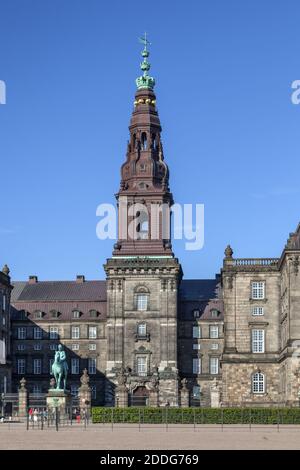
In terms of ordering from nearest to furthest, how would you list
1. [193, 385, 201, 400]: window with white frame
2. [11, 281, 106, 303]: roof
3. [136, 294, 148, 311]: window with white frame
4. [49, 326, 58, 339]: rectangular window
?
[136, 294, 148, 311]: window with white frame < [193, 385, 201, 400]: window with white frame < [49, 326, 58, 339]: rectangular window < [11, 281, 106, 303]: roof

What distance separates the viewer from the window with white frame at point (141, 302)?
12731 centimetres

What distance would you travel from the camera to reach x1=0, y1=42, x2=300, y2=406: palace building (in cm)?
10988

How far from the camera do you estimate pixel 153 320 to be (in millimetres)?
127188

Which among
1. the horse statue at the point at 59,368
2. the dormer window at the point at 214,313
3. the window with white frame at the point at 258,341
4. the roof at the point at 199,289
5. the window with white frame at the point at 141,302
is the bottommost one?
the horse statue at the point at 59,368

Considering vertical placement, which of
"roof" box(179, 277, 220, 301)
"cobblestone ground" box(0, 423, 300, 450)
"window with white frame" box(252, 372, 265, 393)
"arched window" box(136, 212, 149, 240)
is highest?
"arched window" box(136, 212, 149, 240)

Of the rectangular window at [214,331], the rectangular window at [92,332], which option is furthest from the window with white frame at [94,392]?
the rectangular window at [214,331]

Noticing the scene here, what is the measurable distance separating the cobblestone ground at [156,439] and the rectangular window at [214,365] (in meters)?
62.3

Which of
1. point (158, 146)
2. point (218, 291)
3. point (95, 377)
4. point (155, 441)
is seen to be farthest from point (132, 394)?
point (155, 441)

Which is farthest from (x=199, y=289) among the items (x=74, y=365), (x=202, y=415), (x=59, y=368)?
(x=202, y=415)

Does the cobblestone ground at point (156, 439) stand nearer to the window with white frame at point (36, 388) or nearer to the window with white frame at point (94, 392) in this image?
the window with white frame at point (94, 392)

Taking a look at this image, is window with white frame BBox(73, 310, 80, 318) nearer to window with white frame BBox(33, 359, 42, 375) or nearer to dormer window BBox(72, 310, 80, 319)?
dormer window BBox(72, 310, 80, 319)

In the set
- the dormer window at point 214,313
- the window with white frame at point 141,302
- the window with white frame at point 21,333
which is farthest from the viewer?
the window with white frame at point 21,333

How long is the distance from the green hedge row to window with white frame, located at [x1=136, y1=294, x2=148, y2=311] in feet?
A: 145

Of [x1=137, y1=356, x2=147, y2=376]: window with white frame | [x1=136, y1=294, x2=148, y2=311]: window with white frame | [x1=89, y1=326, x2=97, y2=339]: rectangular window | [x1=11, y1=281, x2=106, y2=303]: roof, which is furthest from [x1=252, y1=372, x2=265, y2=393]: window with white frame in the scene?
[x1=11, y1=281, x2=106, y2=303]: roof
